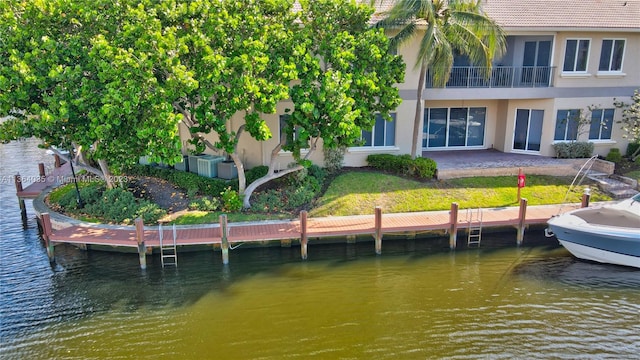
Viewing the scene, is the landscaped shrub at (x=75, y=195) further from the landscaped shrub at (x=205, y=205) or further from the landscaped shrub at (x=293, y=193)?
the landscaped shrub at (x=293, y=193)

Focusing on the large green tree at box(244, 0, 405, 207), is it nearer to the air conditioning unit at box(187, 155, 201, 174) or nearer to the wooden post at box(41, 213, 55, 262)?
the air conditioning unit at box(187, 155, 201, 174)

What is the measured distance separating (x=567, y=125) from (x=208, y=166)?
739 inches

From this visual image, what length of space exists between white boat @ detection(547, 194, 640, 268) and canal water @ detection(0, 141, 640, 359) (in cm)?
50

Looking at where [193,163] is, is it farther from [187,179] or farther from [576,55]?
[576,55]

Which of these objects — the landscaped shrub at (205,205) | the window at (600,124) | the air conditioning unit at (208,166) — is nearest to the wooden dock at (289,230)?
the landscaped shrub at (205,205)

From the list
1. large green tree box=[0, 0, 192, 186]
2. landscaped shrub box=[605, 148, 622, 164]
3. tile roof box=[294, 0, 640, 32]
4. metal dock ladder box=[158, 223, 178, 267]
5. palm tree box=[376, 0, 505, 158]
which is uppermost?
tile roof box=[294, 0, 640, 32]

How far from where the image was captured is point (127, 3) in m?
16.5

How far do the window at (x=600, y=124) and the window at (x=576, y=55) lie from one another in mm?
2521

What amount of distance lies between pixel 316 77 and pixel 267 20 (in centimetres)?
Result: 276

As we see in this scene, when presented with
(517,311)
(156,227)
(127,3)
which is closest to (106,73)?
(127,3)

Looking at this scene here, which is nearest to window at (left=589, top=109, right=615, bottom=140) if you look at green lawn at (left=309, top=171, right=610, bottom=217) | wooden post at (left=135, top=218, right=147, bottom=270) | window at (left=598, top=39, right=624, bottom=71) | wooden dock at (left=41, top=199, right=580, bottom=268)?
window at (left=598, top=39, right=624, bottom=71)

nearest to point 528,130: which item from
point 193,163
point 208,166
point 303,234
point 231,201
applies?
point 303,234

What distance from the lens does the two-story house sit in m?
24.1

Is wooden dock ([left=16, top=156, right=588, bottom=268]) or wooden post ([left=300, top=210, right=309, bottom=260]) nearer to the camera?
wooden dock ([left=16, top=156, right=588, bottom=268])
